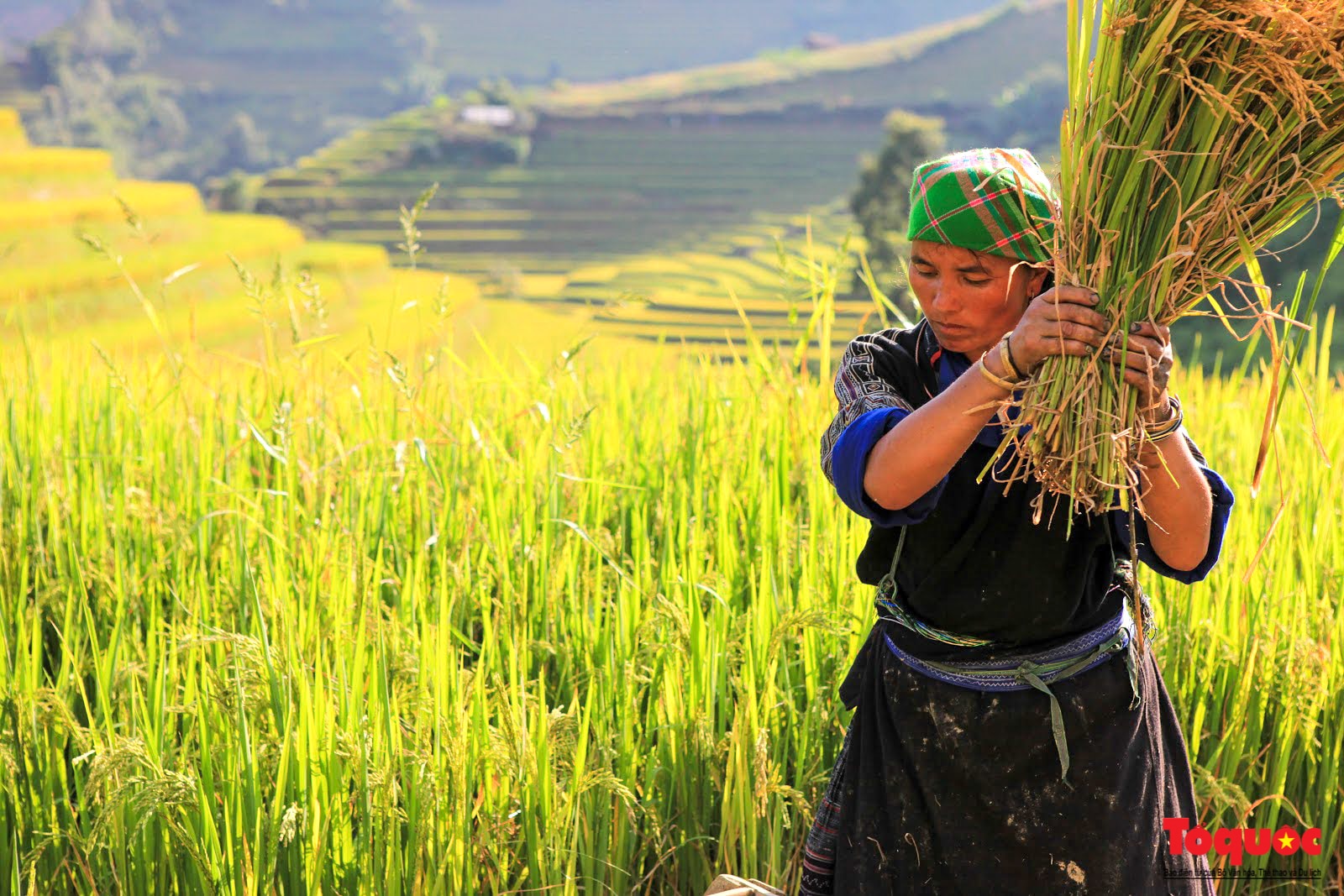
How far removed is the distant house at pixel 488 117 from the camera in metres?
Result: 72.8

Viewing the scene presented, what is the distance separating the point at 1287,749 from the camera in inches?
75.9

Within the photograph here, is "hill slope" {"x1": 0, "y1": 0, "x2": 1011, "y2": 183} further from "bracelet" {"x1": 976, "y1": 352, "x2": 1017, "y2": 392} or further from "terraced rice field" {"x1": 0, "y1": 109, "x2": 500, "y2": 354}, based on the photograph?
"bracelet" {"x1": 976, "y1": 352, "x2": 1017, "y2": 392}

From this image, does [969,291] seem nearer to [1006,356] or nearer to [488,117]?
[1006,356]

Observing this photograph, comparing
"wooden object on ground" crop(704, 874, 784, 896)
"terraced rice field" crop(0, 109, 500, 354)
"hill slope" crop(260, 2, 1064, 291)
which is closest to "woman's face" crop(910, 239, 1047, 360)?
"wooden object on ground" crop(704, 874, 784, 896)

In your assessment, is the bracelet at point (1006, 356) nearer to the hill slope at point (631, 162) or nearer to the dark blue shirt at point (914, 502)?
the dark blue shirt at point (914, 502)

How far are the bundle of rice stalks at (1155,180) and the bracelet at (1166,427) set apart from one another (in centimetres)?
2

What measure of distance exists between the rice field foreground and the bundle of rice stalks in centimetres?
29

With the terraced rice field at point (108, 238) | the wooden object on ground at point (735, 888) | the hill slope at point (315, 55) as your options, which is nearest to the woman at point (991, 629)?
the wooden object on ground at point (735, 888)

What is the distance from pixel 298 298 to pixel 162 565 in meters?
0.88

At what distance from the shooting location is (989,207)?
1.26 m

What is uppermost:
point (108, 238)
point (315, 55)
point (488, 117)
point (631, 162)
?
point (315, 55)

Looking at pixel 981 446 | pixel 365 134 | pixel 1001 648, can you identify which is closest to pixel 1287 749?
pixel 1001 648

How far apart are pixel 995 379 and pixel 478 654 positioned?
4.31 ft

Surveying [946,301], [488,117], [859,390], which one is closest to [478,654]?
[859,390]
